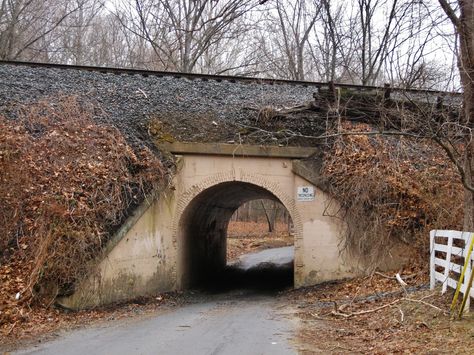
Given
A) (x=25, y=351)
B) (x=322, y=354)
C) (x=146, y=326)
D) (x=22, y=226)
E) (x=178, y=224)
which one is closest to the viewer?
(x=322, y=354)

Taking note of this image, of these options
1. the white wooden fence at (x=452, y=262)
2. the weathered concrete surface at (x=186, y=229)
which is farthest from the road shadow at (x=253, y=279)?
the white wooden fence at (x=452, y=262)

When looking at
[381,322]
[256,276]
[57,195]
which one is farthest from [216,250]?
[381,322]

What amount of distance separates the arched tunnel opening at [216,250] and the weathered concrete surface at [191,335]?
9.16 ft

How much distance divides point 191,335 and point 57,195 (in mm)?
4124

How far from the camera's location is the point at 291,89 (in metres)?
15.1

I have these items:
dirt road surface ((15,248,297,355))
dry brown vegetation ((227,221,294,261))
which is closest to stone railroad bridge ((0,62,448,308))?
dirt road surface ((15,248,297,355))

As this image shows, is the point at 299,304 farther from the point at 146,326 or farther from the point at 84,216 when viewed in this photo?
the point at 84,216

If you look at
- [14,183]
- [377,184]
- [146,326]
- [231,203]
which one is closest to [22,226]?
[14,183]

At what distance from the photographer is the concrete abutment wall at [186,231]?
10.2 m

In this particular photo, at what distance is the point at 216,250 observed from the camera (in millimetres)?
17156

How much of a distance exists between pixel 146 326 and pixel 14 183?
161 inches

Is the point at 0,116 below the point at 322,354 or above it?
above

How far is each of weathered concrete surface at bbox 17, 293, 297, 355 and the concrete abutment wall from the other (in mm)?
1350

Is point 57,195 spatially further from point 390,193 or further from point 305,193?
point 390,193
